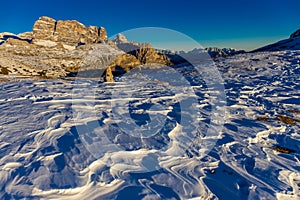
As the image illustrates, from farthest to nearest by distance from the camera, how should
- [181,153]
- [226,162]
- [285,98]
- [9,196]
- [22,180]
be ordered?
[285,98]
[181,153]
[226,162]
[22,180]
[9,196]

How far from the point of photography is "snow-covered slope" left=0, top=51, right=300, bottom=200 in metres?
4.57

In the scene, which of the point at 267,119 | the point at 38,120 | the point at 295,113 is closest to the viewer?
the point at 38,120

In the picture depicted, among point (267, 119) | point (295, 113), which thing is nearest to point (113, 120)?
point (267, 119)

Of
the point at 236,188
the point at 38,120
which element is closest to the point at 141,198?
the point at 236,188

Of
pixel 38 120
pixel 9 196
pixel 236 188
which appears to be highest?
pixel 38 120

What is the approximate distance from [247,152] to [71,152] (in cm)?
525

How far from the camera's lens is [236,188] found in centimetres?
471

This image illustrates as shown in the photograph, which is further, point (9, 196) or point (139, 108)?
point (139, 108)

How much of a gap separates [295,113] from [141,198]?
9406mm

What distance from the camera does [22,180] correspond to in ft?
15.2

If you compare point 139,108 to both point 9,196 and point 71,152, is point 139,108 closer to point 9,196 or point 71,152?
point 71,152

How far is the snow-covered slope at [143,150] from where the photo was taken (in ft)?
15.0

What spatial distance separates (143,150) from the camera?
627 centimetres

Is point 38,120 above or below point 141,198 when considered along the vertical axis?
above
